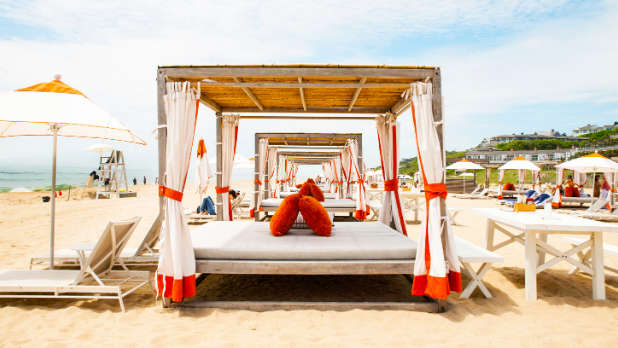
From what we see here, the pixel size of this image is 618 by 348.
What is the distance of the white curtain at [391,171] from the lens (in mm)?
5027

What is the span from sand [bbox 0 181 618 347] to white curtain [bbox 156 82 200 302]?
0.88 ft

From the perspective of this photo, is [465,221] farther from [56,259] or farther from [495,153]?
[495,153]

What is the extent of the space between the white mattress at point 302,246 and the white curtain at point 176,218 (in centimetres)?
26

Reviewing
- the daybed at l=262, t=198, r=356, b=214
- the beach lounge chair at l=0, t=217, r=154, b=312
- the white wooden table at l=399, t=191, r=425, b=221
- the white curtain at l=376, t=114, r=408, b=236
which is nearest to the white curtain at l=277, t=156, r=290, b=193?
the daybed at l=262, t=198, r=356, b=214

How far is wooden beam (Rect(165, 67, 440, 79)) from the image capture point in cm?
353

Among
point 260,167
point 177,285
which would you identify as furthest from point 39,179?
point 177,285

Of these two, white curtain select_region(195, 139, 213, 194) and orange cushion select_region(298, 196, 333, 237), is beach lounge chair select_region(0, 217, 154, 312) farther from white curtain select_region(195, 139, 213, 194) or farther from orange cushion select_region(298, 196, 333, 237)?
white curtain select_region(195, 139, 213, 194)

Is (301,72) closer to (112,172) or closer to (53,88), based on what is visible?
(53,88)

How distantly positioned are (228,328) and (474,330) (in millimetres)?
2076

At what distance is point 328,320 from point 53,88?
12.5 feet

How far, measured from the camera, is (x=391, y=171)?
5199 mm

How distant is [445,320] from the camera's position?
2.87 m

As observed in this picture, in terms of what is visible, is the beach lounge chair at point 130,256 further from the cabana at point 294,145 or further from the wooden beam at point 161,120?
the cabana at point 294,145

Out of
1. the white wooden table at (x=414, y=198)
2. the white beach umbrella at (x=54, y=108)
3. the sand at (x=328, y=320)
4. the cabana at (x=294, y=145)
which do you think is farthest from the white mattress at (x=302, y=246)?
Result: the cabana at (x=294, y=145)
